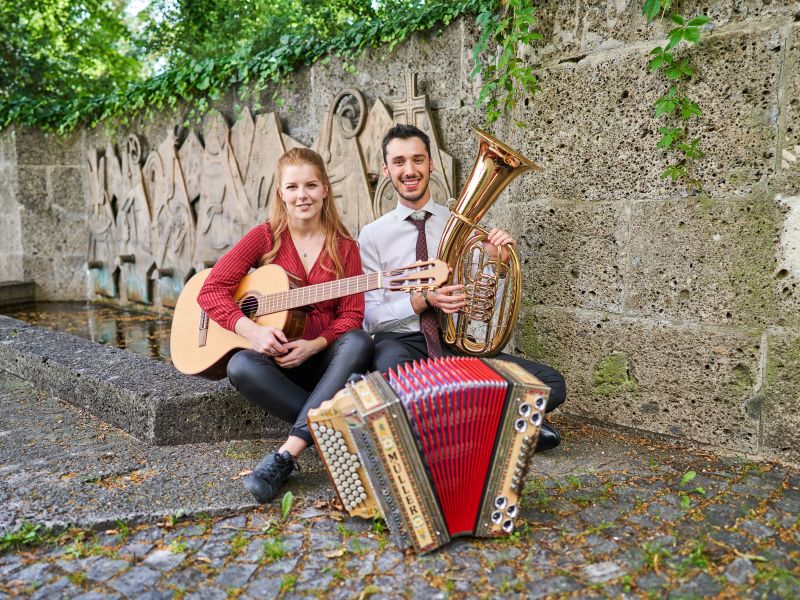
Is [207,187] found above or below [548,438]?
above

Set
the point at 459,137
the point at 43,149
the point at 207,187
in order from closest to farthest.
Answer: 1. the point at 459,137
2. the point at 207,187
3. the point at 43,149

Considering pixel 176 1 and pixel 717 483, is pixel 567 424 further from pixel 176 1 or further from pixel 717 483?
pixel 176 1

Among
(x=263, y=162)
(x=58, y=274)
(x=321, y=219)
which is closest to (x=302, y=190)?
(x=321, y=219)

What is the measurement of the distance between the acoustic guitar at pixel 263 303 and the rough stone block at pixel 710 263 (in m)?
1.01

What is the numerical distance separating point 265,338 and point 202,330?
19.2 inches

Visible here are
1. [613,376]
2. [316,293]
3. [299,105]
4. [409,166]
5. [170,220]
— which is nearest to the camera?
[316,293]

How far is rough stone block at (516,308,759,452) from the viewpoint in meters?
3.02

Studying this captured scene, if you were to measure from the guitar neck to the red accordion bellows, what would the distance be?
671 mm

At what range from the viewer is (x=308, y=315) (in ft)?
10.4

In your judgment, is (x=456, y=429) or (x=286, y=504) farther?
(x=286, y=504)

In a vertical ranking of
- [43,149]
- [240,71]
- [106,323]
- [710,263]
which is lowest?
[106,323]

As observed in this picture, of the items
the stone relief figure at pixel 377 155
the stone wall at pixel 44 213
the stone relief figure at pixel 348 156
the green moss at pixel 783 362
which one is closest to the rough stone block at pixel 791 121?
the green moss at pixel 783 362

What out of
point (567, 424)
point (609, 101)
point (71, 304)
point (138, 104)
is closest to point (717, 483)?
point (567, 424)

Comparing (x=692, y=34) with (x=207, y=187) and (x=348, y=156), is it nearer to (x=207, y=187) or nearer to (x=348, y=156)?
(x=348, y=156)
